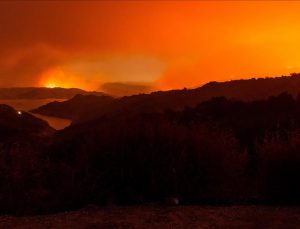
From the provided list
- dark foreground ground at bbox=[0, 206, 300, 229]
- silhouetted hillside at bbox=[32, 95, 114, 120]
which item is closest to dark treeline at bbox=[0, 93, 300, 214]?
dark foreground ground at bbox=[0, 206, 300, 229]

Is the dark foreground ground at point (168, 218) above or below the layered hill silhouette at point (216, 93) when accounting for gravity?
below

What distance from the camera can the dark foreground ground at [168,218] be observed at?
8656mm

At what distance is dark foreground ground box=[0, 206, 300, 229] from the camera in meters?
8.66

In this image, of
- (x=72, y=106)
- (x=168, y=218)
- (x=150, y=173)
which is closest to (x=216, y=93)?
(x=72, y=106)

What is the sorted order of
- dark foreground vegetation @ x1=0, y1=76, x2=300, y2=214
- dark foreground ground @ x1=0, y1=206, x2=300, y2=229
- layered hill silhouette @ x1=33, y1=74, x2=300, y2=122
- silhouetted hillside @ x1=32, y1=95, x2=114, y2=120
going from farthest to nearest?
silhouetted hillside @ x1=32, y1=95, x2=114, y2=120
layered hill silhouette @ x1=33, y1=74, x2=300, y2=122
dark foreground vegetation @ x1=0, y1=76, x2=300, y2=214
dark foreground ground @ x1=0, y1=206, x2=300, y2=229

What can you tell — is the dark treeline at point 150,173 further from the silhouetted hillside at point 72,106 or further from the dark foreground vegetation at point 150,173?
the silhouetted hillside at point 72,106

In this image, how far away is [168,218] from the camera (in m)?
9.07

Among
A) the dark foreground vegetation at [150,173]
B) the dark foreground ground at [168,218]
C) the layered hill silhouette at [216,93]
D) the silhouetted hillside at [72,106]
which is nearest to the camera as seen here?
the dark foreground ground at [168,218]

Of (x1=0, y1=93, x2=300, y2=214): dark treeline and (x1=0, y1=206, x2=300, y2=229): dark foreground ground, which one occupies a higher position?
(x1=0, y1=93, x2=300, y2=214): dark treeline

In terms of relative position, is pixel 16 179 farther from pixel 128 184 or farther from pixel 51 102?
pixel 51 102

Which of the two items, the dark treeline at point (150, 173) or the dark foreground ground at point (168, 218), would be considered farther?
the dark treeline at point (150, 173)

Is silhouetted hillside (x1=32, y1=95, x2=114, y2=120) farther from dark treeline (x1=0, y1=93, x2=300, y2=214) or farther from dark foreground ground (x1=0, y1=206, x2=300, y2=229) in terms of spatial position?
dark foreground ground (x1=0, y1=206, x2=300, y2=229)

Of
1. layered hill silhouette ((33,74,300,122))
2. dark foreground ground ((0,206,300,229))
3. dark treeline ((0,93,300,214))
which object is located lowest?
dark foreground ground ((0,206,300,229))

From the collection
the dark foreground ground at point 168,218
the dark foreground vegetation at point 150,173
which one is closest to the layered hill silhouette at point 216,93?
the dark foreground vegetation at point 150,173
